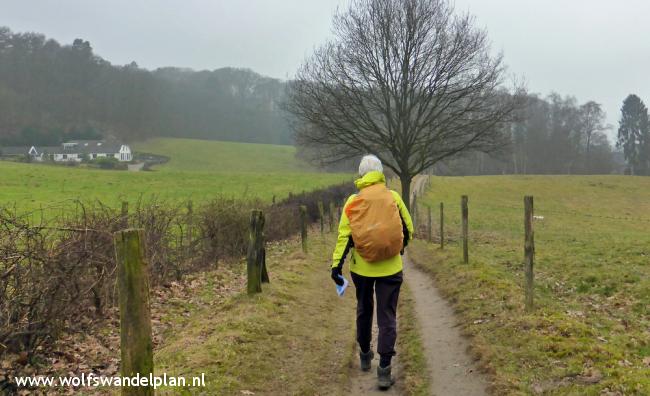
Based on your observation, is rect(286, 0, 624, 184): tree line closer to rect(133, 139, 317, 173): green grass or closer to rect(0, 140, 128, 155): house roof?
rect(133, 139, 317, 173): green grass

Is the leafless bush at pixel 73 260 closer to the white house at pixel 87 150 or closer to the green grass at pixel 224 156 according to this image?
the green grass at pixel 224 156

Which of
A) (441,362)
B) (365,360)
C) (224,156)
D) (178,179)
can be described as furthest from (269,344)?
(224,156)

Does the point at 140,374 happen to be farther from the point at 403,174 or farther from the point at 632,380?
the point at 403,174

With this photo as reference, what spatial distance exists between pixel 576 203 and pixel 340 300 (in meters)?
43.3

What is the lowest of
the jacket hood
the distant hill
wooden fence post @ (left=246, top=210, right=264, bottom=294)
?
wooden fence post @ (left=246, top=210, right=264, bottom=294)

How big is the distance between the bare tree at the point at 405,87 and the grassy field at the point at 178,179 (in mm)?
6076

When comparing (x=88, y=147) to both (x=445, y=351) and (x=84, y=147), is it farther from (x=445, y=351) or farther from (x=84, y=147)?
(x=445, y=351)

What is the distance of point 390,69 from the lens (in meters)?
24.2

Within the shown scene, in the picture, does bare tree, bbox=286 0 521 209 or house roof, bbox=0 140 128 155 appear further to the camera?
house roof, bbox=0 140 128 155

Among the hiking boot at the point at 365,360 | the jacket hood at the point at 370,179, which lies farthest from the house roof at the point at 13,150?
the jacket hood at the point at 370,179

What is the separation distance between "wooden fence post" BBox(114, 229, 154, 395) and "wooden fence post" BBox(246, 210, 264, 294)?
4.63 m

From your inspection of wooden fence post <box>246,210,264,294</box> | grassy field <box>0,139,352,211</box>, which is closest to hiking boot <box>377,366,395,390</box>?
wooden fence post <box>246,210,264,294</box>

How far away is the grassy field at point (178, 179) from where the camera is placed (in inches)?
1260

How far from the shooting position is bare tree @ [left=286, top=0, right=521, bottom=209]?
23.4 meters
